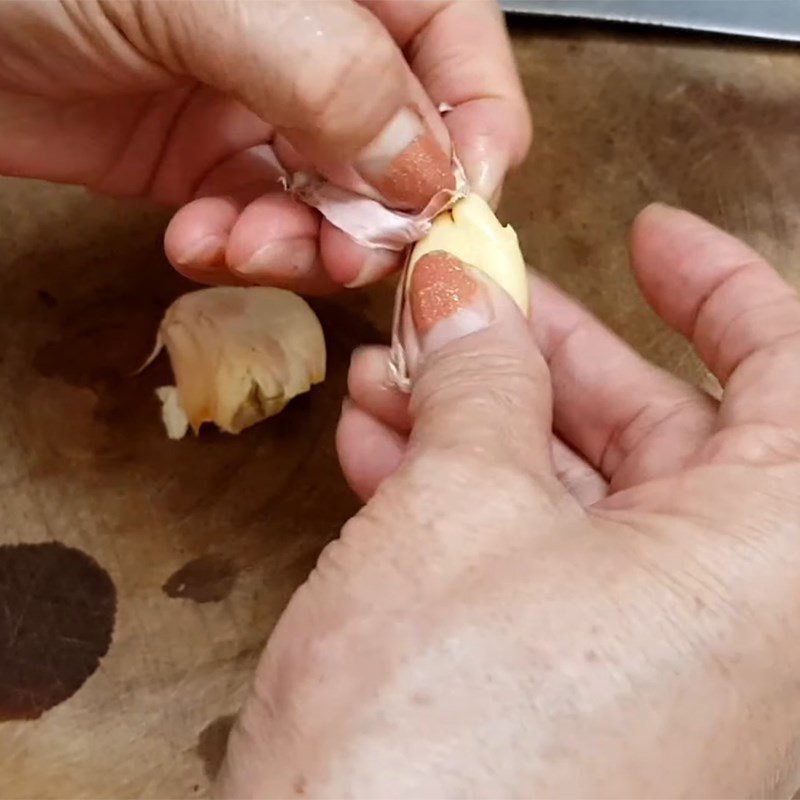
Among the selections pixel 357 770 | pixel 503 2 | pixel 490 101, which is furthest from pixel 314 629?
pixel 503 2

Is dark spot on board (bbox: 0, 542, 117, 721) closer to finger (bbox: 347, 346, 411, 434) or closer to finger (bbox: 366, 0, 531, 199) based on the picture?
finger (bbox: 347, 346, 411, 434)

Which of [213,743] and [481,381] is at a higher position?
[481,381]

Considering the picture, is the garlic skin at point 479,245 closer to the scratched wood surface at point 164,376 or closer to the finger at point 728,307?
the finger at point 728,307

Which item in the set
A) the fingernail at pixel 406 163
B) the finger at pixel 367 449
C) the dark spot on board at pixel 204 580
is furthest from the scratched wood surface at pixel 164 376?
the fingernail at pixel 406 163

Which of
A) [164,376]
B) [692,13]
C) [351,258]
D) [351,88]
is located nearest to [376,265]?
[351,258]

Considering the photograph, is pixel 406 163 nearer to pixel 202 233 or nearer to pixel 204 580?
pixel 202 233

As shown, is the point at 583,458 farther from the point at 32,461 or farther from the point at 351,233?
the point at 32,461
